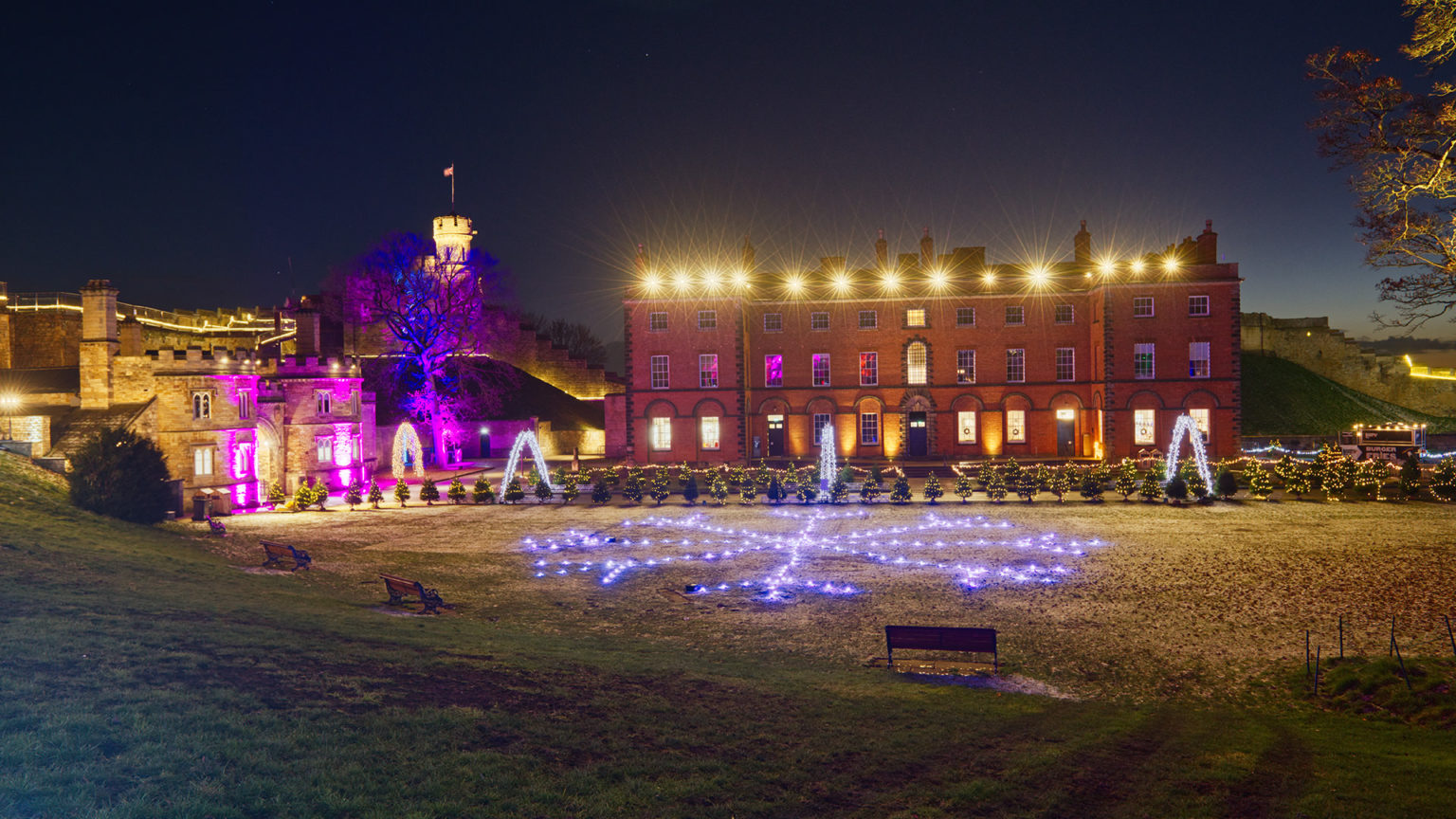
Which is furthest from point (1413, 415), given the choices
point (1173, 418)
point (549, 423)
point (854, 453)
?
point (549, 423)

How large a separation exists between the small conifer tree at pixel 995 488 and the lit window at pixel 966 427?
13.1 meters

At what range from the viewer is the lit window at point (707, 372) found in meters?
41.4

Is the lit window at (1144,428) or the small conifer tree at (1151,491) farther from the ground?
the lit window at (1144,428)

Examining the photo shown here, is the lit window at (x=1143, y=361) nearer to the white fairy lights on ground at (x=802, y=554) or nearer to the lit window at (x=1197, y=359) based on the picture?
the lit window at (x=1197, y=359)

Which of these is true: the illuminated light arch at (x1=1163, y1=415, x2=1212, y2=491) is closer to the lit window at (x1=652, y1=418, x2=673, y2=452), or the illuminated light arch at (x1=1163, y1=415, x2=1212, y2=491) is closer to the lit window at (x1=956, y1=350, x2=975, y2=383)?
the lit window at (x1=956, y1=350, x2=975, y2=383)

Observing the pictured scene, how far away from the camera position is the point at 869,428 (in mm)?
42531

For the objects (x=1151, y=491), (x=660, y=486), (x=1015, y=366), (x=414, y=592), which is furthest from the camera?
(x=1015, y=366)

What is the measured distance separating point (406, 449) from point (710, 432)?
15.9 metres

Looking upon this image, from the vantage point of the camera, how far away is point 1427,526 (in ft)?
70.2

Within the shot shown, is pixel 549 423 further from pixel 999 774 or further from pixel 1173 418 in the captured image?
pixel 999 774

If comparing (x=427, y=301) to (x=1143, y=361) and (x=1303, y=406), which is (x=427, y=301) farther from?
(x=1303, y=406)

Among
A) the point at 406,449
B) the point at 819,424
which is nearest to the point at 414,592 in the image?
the point at 406,449

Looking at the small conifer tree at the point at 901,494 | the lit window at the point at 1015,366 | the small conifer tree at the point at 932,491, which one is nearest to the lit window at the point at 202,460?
the small conifer tree at the point at 901,494

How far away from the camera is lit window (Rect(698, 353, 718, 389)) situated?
41.4m
